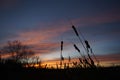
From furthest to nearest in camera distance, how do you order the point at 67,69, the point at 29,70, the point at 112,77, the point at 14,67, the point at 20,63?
1. the point at 20,63
2. the point at 14,67
3. the point at 29,70
4. the point at 67,69
5. the point at 112,77

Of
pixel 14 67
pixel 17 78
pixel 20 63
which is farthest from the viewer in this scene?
pixel 20 63

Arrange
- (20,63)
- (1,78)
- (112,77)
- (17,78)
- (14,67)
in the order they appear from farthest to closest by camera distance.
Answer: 1. (20,63)
2. (14,67)
3. (17,78)
4. (1,78)
5. (112,77)

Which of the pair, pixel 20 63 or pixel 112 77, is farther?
pixel 20 63

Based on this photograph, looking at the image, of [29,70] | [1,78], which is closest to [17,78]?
[1,78]

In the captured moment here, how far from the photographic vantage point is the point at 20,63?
923 cm

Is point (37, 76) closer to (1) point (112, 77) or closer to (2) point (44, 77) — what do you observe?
(2) point (44, 77)

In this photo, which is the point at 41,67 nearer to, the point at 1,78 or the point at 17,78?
the point at 17,78

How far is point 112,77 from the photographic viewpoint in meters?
4.46

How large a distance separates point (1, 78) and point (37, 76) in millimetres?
960

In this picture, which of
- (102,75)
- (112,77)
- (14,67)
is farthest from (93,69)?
(14,67)

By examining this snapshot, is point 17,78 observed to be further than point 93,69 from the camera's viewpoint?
Yes

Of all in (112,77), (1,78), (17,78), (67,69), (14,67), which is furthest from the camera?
(14,67)

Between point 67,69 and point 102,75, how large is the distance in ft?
4.27

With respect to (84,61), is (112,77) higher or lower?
lower
